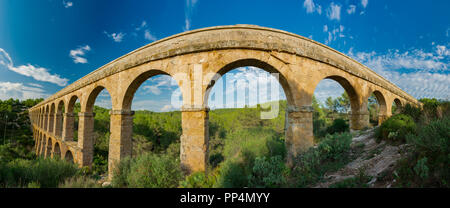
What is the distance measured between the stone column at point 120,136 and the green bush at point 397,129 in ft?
27.3

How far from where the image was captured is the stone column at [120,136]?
20.6ft

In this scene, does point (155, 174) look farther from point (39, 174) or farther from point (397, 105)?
point (397, 105)

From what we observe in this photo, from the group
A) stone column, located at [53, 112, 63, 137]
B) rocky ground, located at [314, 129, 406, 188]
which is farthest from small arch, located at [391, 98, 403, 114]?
stone column, located at [53, 112, 63, 137]

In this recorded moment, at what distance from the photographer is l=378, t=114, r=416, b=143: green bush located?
4223 mm

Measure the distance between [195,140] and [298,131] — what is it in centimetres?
312

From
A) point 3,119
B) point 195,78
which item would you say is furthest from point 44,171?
point 3,119

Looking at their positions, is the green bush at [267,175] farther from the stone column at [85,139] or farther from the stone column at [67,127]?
the stone column at [67,127]

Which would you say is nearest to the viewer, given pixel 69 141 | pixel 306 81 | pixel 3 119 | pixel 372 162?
pixel 372 162

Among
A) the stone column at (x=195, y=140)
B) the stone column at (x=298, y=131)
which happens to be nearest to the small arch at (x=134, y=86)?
the stone column at (x=195, y=140)

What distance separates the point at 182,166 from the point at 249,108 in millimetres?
19445

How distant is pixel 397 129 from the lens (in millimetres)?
4520

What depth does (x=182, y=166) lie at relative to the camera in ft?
15.8
